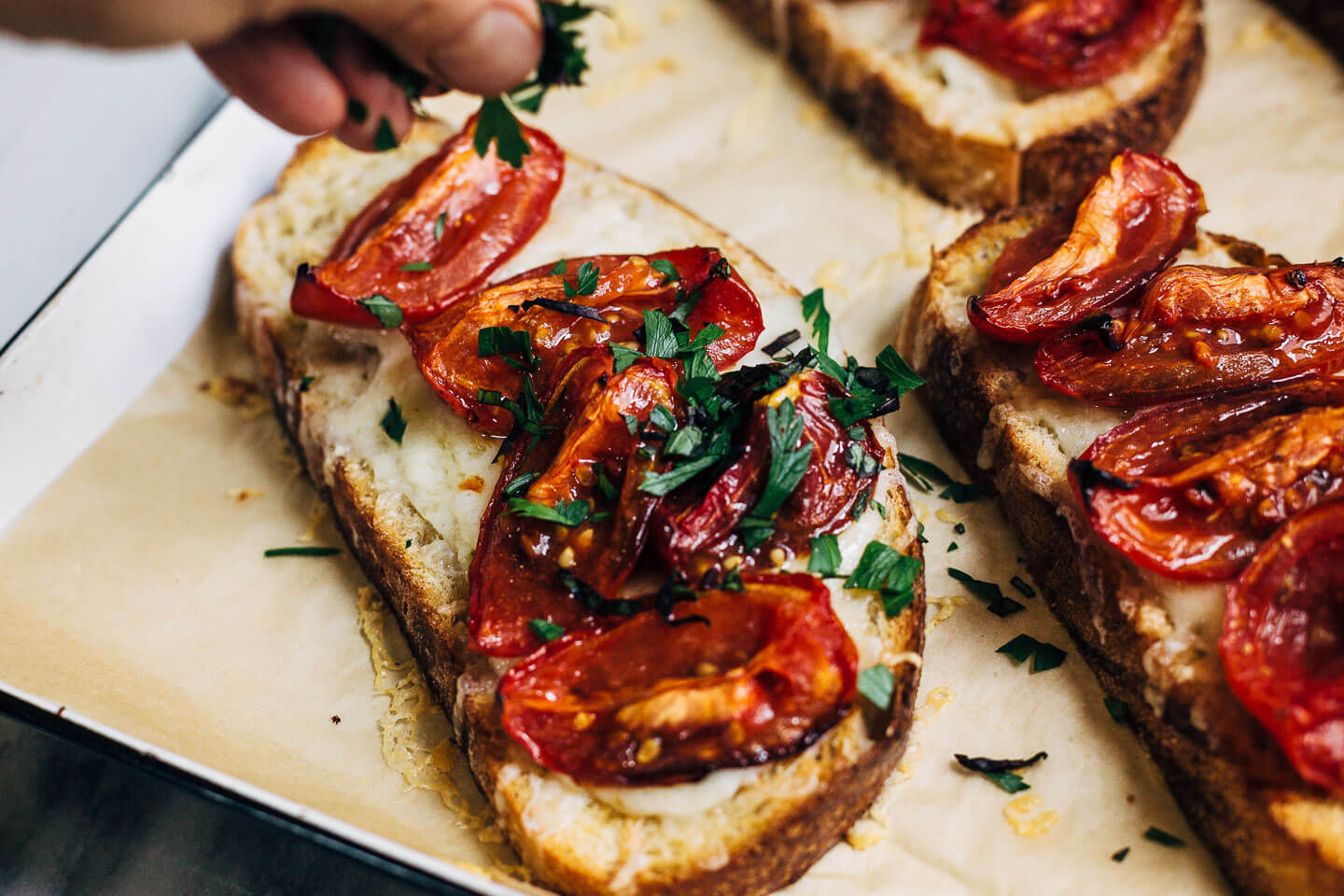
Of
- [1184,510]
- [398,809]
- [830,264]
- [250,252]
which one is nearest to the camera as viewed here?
[1184,510]

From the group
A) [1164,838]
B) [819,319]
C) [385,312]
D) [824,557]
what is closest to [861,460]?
[824,557]

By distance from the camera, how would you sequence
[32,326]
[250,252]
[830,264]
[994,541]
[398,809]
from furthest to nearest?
[830,264] < [250,252] < [32,326] < [994,541] < [398,809]

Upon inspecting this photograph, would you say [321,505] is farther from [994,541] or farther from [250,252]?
[994,541]

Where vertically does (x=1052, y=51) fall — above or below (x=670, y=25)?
above

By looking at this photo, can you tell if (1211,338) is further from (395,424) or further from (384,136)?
(395,424)

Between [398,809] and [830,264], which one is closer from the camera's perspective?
[398,809]

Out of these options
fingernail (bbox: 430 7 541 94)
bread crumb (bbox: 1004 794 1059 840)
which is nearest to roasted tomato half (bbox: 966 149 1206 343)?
bread crumb (bbox: 1004 794 1059 840)

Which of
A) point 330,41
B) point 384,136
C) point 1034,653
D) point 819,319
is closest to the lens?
point 330,41

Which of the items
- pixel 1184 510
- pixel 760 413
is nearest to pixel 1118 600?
pixel 1184 510
